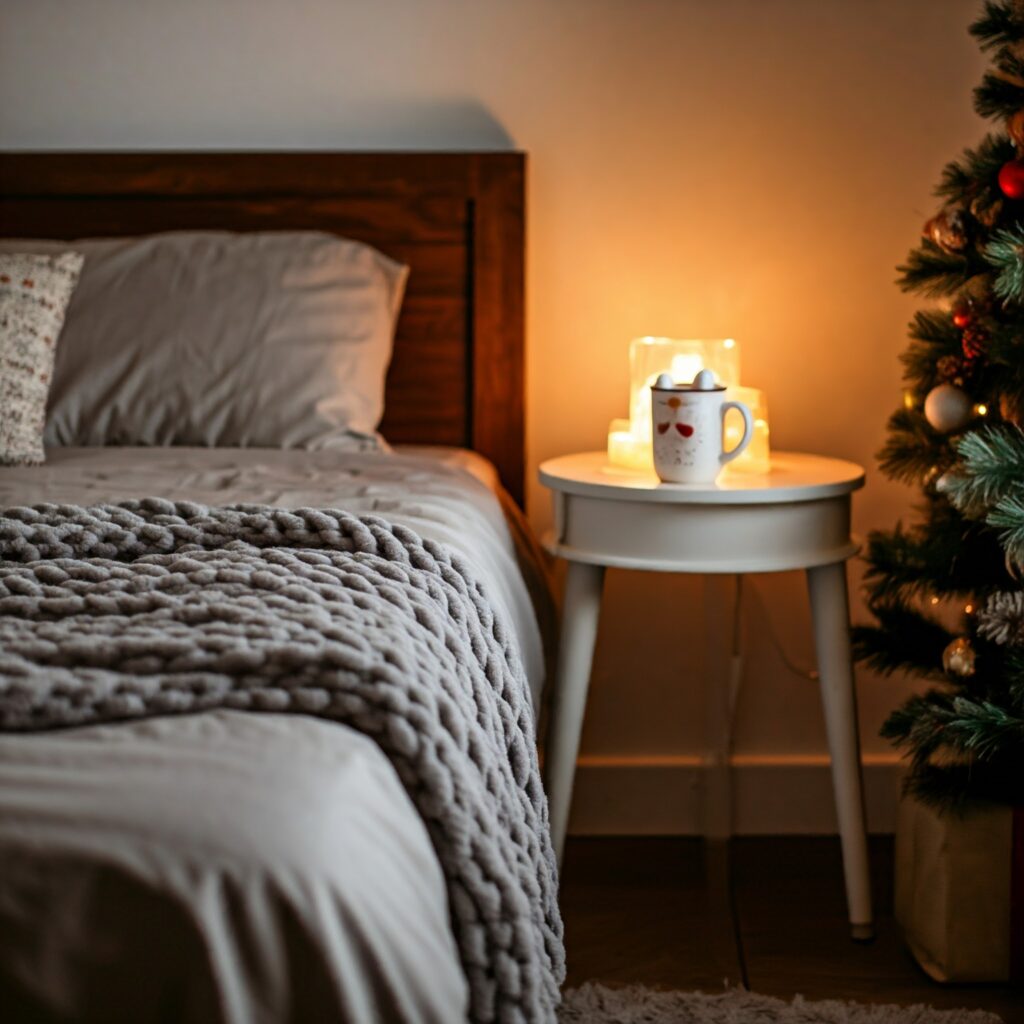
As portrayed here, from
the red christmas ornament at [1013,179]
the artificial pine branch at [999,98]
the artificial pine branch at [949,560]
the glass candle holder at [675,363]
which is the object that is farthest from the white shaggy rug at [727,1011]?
the artificial pine branch at [999,98]

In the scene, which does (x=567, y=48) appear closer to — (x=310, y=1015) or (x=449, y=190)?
(x=449, y=190)

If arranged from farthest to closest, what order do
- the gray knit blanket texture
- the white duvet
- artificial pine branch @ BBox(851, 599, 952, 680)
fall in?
artificial pine branch @ BBox(851, 599, 952, 680) < the gray knit blanket texture < the white duvet

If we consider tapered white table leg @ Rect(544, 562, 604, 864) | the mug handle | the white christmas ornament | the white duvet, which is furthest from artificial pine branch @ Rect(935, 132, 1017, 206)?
the white duvet

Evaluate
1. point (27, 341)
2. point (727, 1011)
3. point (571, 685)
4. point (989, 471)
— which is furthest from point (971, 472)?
point (27, 341)

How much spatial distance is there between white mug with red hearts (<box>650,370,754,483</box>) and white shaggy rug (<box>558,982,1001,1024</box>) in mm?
636

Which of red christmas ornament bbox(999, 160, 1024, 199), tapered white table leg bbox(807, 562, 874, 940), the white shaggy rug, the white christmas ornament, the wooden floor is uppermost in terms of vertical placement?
red christmas ornament bbox(999, 160, 1024, 199)

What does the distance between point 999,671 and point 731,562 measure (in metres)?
0.34

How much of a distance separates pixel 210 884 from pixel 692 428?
109 cm

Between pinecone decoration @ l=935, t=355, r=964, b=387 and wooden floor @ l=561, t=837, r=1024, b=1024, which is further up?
pinecone decoration @ l=935, t=355, r=964, b=387

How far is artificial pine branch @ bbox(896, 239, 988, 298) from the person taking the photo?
5.14 feet

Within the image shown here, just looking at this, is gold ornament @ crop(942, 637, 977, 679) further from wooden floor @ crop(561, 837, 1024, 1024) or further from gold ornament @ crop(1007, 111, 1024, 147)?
gold ornament @ crop(1007, 111, 1024, 147)

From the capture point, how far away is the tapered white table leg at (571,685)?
1.69 m

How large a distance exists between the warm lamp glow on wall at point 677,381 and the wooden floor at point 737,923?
0.60m

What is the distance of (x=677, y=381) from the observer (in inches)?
69.9
